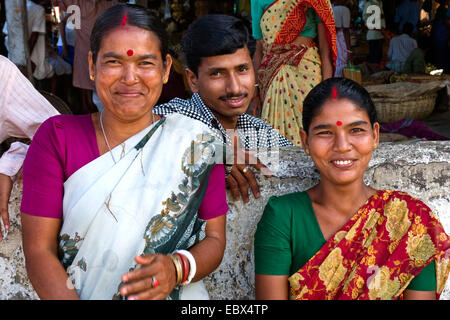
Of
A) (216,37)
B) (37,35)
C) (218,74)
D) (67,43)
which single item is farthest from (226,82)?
(67,43)

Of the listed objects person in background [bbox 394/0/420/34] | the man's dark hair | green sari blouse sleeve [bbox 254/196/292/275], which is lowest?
green sari blouse sleeve [bbox 254/196/292/275]

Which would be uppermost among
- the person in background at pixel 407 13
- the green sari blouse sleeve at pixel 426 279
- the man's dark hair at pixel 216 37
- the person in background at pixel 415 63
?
the person in background at pixel 407 13

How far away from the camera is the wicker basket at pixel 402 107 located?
6.14 meters

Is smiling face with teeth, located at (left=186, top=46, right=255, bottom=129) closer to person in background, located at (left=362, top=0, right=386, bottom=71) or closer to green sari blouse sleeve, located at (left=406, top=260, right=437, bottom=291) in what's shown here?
green sari blouse sleeve, located at (left=406, top=260, right=437, bottom=291)

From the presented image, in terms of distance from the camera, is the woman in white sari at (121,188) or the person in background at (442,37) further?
the person in background at (442,37)

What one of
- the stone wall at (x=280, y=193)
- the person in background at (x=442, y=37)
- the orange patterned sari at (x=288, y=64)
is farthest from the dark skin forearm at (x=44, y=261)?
the person in background at (x=442, y=37)

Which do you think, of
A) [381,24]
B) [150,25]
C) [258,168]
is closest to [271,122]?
[258,168]

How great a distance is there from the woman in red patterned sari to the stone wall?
203 mm

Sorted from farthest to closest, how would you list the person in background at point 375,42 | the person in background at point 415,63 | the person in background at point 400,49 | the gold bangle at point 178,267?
the person in background at point 375,42 → the person in background at point 400,49 → the person in background at point 415,63 → the gold bangle at point 178,267

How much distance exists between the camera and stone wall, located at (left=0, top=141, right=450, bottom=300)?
1.98 meters

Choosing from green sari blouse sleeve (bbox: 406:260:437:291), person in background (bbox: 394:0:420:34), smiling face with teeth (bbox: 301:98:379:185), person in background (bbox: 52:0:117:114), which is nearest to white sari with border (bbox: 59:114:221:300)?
smiling face with teeth (bbox: 301:98:379:185)

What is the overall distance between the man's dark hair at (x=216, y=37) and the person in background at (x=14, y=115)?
0.72 m

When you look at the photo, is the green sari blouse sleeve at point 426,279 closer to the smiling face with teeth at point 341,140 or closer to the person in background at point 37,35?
the smiling face with teeth at point 341,140
